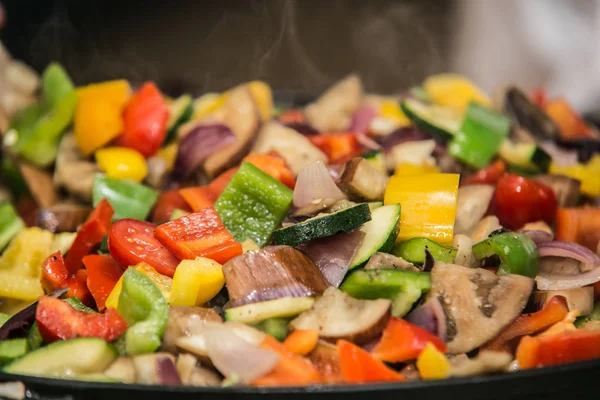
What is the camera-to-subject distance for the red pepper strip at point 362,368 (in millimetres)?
1740

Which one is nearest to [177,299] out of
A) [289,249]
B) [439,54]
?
[289,249]

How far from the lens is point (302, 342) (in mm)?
1841

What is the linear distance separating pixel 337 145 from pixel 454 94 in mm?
1069

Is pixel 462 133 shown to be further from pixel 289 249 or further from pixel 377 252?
pixel 289 249

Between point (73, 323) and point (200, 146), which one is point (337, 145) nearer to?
point (200, 146)

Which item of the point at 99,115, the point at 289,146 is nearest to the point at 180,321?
the point at 289,146

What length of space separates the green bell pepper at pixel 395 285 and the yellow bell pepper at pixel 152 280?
0.66m

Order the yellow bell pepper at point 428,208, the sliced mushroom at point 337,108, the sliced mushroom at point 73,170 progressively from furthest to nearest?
the sliced mushroom at point 337,108 → the sliced mushroom at point 73,170 → the yellow bell pepper at point 428,208

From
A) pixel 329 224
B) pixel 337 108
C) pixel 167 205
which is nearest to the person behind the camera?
pixel 329 224

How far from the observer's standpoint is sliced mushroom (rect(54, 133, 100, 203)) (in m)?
2.93

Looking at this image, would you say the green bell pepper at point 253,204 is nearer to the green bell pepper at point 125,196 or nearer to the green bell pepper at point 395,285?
the green bell pepper at point 395,285

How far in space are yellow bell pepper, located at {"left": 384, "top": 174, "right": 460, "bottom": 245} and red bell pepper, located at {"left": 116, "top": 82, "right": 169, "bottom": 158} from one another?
1377 millimetres

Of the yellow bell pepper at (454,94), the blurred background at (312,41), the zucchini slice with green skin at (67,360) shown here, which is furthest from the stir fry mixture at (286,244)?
the blurred background at (312,41)

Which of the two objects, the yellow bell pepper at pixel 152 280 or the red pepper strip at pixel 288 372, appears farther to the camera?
the yellow bell pepper at pixel 152 280
